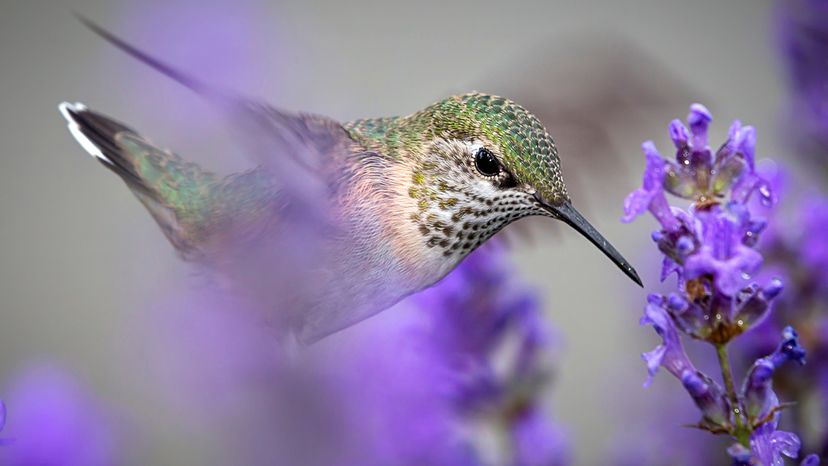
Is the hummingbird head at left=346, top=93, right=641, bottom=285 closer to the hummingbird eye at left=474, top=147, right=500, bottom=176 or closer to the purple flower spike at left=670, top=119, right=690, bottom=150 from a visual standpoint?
the hummingbird eye at left=474, top=147, right=500, bottom=176

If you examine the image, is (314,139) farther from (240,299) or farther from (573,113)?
(573,113)

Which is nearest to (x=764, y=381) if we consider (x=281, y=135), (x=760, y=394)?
(x=760, y=394)

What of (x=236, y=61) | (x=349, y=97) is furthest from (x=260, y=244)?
(x=349, y=97)

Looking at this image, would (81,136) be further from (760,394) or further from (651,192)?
(760,394)

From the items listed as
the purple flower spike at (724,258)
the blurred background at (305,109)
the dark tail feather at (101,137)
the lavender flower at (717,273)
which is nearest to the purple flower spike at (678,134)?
the lavender flower at (717,273)

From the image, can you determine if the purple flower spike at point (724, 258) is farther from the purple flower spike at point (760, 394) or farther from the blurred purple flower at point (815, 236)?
the blurred purple flower at point (815, 236)

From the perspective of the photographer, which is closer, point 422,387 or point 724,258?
point 724,258
